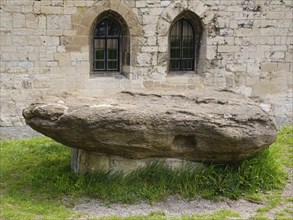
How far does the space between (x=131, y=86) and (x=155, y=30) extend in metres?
1.33

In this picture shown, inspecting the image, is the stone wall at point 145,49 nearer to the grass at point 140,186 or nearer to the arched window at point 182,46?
the arched window at point 182,46

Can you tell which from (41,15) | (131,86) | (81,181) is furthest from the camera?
(131,86)

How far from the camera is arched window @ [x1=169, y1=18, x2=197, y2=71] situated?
10.9 meters

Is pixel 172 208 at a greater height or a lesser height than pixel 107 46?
lesser

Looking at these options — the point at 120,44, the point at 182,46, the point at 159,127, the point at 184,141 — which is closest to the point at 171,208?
the point at 184,141

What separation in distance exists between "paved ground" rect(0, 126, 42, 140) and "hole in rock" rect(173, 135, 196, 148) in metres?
4.52

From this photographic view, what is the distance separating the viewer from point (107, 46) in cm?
1076

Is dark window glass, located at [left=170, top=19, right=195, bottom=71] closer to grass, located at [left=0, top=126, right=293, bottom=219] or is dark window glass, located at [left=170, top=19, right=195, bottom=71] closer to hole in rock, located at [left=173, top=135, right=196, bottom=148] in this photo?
grass, located at [left=0, top=126, right=293, bottom=219]

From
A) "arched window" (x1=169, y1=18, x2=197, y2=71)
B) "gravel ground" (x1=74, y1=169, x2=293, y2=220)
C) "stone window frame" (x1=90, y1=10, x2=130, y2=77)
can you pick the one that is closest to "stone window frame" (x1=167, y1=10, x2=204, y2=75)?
"arched window" (x1=169, y1=18, x2=197, y2=71)

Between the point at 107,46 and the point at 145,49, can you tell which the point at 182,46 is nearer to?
the point at 145,49

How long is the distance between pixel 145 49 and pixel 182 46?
1.09 m

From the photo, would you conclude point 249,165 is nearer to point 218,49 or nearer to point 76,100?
point 76,100

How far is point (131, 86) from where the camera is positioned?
34.6 feet

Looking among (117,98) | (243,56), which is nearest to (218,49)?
(243,56)
